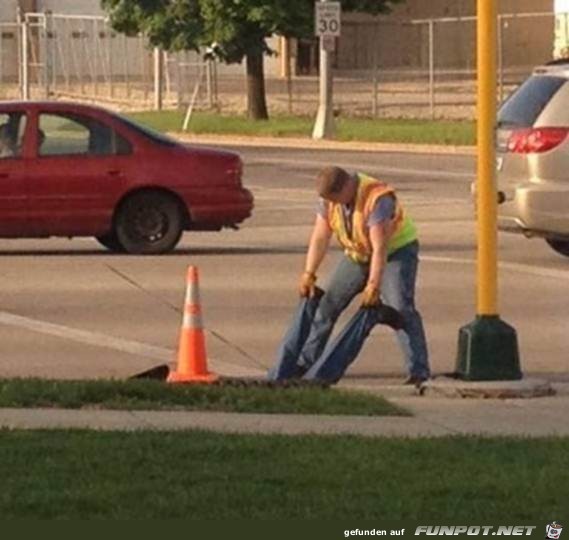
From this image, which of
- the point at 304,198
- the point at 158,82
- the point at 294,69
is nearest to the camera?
the point at 304,198

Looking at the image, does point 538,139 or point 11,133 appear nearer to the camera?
point 538,139

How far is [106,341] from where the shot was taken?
51.5ft

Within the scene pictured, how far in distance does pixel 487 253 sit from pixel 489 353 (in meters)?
0.67

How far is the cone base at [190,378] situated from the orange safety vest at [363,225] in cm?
120

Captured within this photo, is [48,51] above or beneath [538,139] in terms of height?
above

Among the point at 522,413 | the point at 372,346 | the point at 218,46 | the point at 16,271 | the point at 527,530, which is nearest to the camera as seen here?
the point at 527,530

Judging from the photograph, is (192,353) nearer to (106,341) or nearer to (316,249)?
(316,249)

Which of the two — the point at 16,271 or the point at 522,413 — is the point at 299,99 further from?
the point at 522,413

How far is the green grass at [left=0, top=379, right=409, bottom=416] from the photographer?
40.0ft

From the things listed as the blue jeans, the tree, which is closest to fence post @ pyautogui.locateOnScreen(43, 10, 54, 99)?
the tree

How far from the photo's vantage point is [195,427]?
11375 millimetres

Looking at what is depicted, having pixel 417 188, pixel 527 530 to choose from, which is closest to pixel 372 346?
pixel 527 530

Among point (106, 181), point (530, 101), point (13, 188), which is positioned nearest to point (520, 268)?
point (530, 101)

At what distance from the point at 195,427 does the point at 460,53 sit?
57760 millimetres
